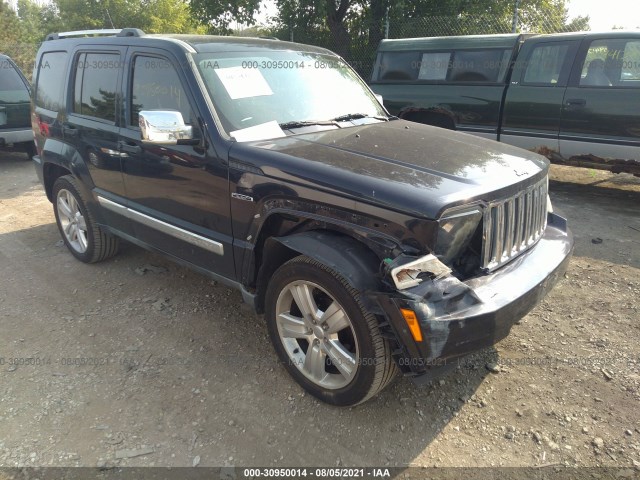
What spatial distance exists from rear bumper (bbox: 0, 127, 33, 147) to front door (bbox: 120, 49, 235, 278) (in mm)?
6256

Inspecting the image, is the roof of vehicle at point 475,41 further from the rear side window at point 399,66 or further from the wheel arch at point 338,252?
the wheel arch at point 338,252

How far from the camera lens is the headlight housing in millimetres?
2264

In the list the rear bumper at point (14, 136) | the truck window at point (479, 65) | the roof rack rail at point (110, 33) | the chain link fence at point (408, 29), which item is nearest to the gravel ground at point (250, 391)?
the roof rack rail at point (110, 33)

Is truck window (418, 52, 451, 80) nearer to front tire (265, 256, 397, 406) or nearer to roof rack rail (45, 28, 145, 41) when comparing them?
roof rack rail (45, 28, 145, 41)

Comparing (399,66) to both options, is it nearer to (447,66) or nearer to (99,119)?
(447,66)

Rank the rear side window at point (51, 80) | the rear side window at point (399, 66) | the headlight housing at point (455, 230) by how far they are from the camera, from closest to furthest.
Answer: the headlight housing at point (455, 230)
the rear side window at point (51, 80)
the rear side window at point (399, 66)

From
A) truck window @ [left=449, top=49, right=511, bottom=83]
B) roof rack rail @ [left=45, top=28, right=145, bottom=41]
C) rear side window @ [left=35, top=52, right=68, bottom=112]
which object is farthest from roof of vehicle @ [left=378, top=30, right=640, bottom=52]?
rear side window @ [left=35, top=52, right=68, bottom=112]

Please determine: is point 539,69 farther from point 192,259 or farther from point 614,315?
point 192,259

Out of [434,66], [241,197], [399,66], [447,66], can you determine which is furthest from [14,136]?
[241,197]

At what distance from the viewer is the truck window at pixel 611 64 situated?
19.1 ft

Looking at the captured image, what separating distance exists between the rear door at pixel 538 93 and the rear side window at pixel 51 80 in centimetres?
549

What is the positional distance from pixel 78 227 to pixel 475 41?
5973mm

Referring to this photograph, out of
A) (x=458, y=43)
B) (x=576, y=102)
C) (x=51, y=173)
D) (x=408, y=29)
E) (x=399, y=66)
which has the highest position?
(x=408, y=29)

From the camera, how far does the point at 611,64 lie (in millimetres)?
6004
